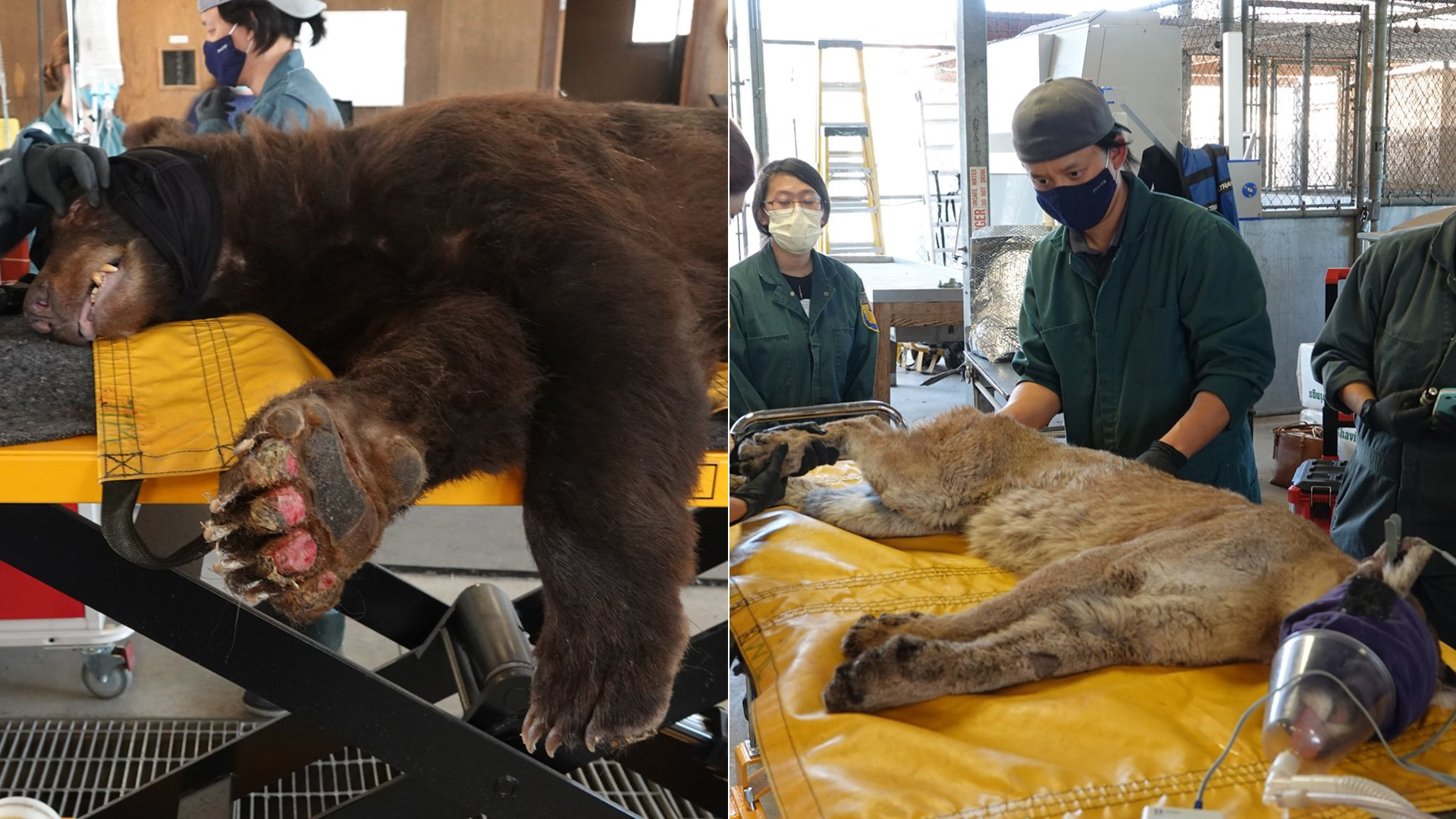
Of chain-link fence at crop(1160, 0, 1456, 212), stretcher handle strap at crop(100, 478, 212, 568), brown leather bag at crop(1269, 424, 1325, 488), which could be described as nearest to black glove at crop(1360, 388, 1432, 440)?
brown leather bag at crop(1269, 424, 1325, 488)

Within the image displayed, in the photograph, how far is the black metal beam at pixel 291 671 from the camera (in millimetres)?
1306

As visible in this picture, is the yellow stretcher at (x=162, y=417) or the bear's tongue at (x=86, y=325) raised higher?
the bear's tongue at (x=86, y=325)

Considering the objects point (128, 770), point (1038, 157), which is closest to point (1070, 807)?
point (1038, 157)

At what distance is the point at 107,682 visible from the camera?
9.38 feet

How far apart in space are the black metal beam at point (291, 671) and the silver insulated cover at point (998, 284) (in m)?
0.86

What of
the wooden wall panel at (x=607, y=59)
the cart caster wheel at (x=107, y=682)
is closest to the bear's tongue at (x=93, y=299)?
the wooden wall panel at (x=607, y=59)

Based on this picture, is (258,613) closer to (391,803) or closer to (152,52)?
(391,803)

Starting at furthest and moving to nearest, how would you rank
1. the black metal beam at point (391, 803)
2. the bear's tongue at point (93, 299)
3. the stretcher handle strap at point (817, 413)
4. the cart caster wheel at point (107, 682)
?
the cart caster wheel at point (107, 682)
the black metal beam at point (391, 803)
the bear's tongue at point (93, 299)
the stretcher handle strap at point (817, 413)

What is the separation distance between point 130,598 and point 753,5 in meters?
1.10

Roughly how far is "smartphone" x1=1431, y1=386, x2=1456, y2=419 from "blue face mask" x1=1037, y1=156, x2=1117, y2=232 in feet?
1.01

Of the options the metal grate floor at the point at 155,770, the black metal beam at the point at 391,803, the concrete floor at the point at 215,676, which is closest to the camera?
the black metal beam at the point at 391,803

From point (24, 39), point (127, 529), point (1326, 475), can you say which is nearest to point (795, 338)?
point (1326, 475)

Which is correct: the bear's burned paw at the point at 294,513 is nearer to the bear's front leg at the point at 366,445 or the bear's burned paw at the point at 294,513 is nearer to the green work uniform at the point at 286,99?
the bear's front leg at the point at 366,445

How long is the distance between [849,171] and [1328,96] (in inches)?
19.9
